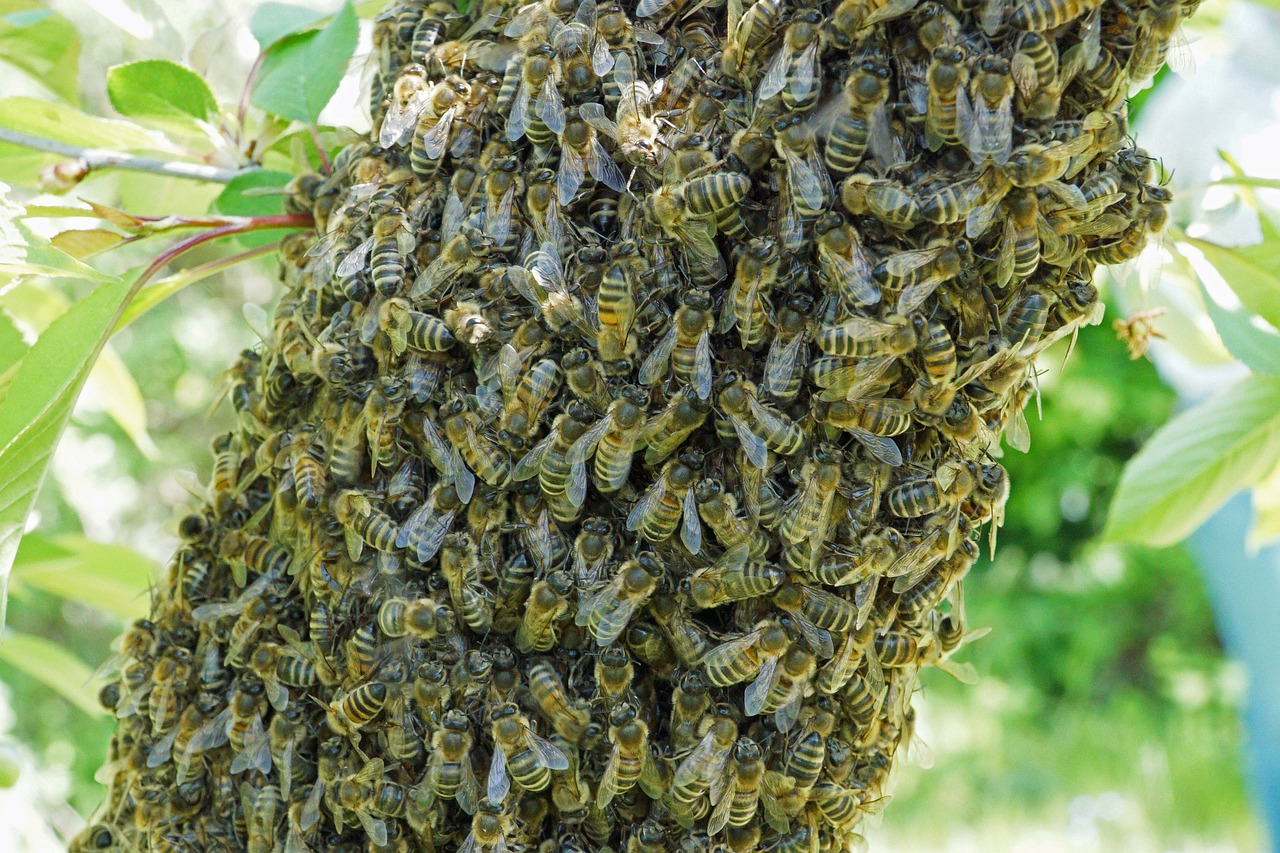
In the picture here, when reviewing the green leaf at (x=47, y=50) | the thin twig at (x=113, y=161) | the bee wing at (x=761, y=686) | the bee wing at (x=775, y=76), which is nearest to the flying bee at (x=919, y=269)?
→ the bee wing at (x=775, y=76)

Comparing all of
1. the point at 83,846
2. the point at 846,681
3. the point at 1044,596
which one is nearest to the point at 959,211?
the point at 846,681

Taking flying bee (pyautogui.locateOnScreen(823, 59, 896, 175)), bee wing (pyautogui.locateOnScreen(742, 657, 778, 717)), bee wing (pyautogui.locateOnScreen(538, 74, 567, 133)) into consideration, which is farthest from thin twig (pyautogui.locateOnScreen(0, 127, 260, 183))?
bee wing (pyautogui.locateOnScreen(742, 657, 778, 717))

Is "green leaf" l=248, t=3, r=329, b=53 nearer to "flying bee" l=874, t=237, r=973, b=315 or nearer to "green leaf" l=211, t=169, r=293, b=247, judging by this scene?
"green leaf" l=211, t=169, r=293, b=247

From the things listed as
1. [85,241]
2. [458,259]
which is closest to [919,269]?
[458,259]

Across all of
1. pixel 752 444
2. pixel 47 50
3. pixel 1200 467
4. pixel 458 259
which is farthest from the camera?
pixel 47 50

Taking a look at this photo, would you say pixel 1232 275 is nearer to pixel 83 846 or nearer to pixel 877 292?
pixel 877 292

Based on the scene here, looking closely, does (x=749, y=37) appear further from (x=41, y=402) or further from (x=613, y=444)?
(x=41, y=402)

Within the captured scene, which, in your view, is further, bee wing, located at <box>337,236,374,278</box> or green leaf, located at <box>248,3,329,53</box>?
green leaf, located at <box>248,3,329,53</box>

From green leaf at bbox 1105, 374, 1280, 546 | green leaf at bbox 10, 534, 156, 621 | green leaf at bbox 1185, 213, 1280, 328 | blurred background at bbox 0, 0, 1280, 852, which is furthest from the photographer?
blurred background at bbox 0, 0, 1280, 852
